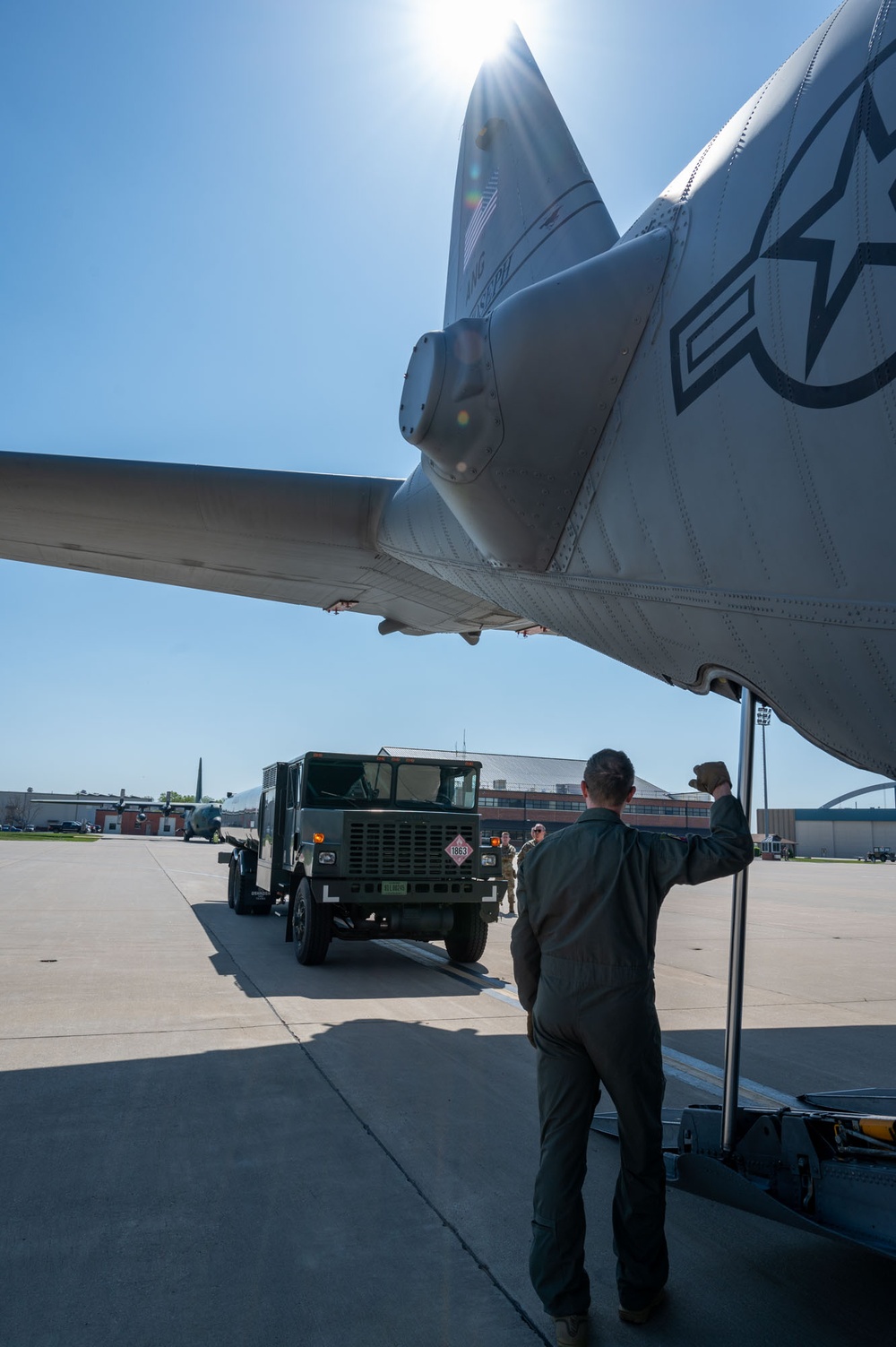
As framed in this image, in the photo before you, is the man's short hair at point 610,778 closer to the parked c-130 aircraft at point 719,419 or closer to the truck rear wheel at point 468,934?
the parked c-130 aircraft at point 719,419

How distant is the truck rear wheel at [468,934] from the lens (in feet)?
30.6

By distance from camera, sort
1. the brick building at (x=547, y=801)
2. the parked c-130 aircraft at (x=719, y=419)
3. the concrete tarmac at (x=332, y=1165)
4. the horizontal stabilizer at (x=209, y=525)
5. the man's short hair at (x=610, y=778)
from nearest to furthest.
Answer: the parked c-130 aircraft at (x=719, y=419), the concrete tarmac at (x=332, y=1165), the man's short hair at (x=610, y=778), the horizontal stabilizer at (x=209, y=525), the brick building at (x=547, y=801)

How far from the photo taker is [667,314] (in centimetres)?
330

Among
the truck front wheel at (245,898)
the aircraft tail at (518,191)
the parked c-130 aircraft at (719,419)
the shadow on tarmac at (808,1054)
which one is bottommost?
the truck front wheel at (245,898)

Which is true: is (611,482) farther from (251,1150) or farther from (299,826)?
(299,826)

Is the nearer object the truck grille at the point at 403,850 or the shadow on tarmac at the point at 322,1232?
the shadow on tarmac at the point at 322,1232

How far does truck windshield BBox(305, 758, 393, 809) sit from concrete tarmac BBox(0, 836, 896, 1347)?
6.03 feet

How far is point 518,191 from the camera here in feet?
21.2

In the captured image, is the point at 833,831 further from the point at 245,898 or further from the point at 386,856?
A: the point at 386,856

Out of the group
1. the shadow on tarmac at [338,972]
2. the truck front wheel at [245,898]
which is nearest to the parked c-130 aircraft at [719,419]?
the shadow on tarmac at [338,972]

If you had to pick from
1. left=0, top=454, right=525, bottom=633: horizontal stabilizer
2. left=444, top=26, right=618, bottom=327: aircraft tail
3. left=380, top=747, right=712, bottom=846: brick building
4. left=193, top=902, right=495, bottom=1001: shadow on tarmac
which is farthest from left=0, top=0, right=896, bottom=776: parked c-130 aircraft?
left=380, top=747, right=712, bottom=846: brick building

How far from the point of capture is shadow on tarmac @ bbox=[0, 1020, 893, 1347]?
8.73ft

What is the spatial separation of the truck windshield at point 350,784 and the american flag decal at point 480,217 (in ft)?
17.3

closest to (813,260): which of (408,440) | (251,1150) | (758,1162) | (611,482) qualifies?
(611,482)
